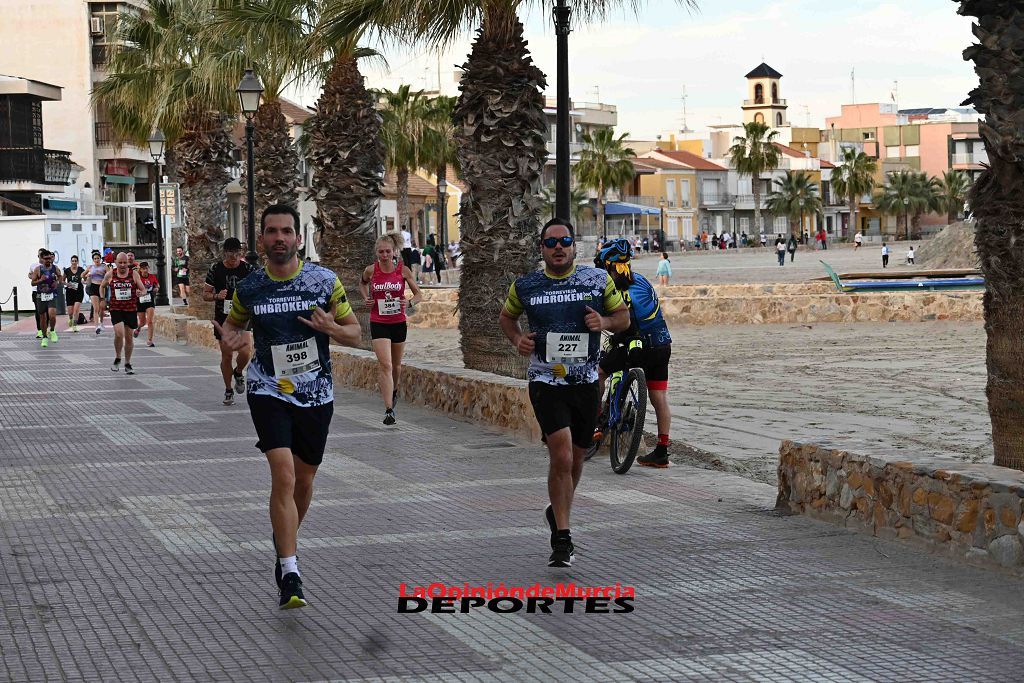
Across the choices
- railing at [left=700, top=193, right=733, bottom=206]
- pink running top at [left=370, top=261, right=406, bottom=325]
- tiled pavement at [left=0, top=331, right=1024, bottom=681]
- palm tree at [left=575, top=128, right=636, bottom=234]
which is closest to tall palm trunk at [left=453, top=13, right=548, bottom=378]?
pink running top at [left=370, top=261, right=406, bottom=325]

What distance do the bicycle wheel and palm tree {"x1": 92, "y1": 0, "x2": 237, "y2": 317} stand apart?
70.5ft

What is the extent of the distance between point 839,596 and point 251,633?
8.09 ft

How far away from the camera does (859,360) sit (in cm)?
2081

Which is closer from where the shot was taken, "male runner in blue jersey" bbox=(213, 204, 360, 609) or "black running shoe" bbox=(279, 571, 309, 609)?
"black running shoe" bbox=(279, 571, 309, 609)

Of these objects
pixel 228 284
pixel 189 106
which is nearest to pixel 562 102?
pixel 228 284

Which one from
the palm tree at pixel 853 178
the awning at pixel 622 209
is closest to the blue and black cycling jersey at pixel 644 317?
the awning at pixel 622 209

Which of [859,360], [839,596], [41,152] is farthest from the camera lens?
[41,152]

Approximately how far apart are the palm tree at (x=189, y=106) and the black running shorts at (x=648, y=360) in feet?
69.4

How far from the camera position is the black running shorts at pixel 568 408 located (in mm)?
7273

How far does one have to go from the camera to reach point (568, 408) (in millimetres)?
7316

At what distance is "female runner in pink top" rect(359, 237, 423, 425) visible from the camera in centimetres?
1342

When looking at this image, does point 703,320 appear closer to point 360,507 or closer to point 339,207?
point 339,207

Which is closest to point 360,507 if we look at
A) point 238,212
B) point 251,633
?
point 251,633

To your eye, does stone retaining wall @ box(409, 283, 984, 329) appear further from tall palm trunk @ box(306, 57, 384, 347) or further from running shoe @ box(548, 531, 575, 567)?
running shoe @ box(548, 531, 575, 567)
